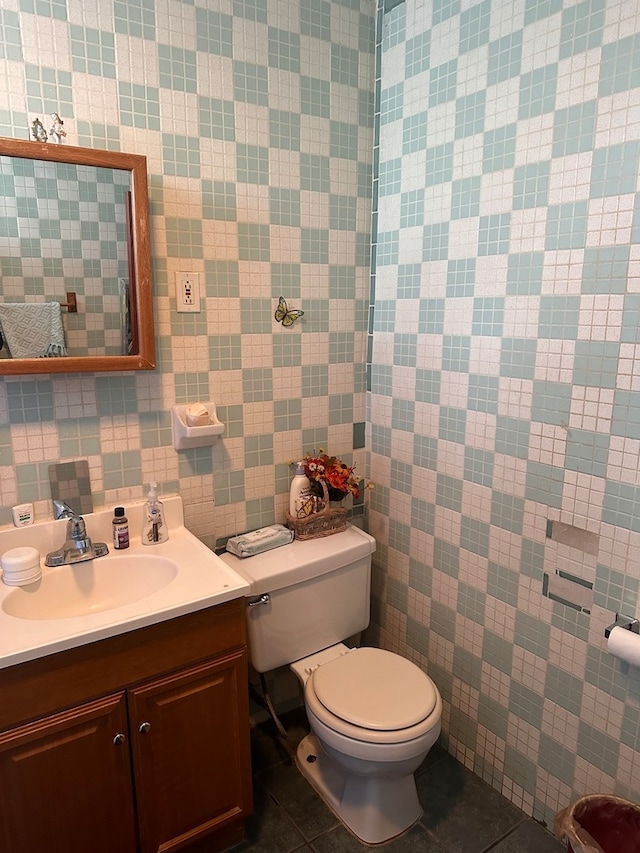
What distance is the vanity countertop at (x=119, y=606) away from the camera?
4.00 ft

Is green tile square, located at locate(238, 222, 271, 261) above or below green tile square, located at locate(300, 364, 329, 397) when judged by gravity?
above

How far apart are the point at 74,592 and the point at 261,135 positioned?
4.80 ft

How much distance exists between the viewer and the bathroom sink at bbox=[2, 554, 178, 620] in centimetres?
148

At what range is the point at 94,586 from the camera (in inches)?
62.0

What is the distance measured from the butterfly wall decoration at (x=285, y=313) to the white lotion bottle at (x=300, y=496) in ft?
1.63

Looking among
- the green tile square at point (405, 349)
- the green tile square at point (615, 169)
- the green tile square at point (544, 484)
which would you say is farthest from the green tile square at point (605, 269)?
the green tile square at point (405, 349)

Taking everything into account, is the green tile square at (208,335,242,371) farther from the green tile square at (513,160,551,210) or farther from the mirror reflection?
the green tile square at (513,160,551,210)

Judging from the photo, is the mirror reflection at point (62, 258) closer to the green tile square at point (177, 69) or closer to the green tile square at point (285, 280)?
the green tile square at point (177, 69)

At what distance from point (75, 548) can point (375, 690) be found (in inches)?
37.3

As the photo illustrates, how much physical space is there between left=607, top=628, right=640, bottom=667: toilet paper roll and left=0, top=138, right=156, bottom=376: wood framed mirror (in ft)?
4.59

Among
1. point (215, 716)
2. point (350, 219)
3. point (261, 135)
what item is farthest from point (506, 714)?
point (261, 135)

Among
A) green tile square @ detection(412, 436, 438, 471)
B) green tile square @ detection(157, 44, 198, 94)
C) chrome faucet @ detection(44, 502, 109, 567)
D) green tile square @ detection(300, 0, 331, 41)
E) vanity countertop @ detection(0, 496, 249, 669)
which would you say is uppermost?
green tile square @ detection(300, 0, 331, 41)

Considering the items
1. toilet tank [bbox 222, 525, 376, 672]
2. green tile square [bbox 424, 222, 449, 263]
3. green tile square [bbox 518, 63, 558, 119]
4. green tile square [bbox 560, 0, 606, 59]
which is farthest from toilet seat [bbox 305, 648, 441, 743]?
green tile square [bbox 560, 0, 606, 59]

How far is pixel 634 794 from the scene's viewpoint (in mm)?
1461
